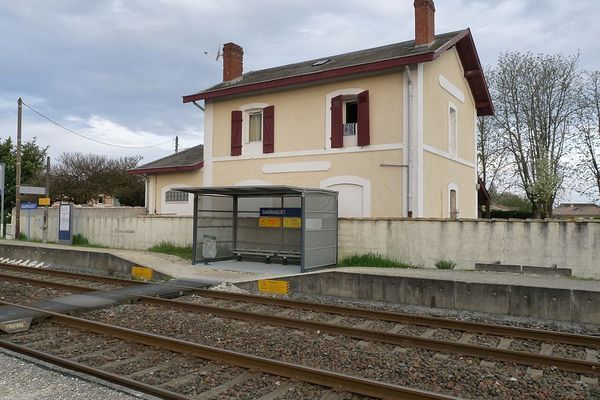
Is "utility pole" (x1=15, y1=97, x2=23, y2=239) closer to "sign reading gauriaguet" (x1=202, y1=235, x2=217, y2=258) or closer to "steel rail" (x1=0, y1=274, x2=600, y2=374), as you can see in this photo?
"sign reading gauriaguet" (x1=202, y1=235, x2=217, y2=258)

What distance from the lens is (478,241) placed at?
12.5 m

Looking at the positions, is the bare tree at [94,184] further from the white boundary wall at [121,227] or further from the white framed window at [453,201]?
the white framed window at [453,201]

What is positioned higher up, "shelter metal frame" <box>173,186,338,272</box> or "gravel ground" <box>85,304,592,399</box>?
"shelter metal frame" <box>173,186,338,272</box>

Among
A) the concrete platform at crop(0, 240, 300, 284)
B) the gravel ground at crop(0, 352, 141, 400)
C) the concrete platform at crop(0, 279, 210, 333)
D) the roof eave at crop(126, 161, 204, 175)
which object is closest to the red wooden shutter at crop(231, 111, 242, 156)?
the roof eave at crop(126, 161, 204, 175)

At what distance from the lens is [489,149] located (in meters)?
33.8

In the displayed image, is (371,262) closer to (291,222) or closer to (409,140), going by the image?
(291,222)

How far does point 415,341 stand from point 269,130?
41.0 feet

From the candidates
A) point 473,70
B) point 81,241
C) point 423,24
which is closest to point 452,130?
point 473,70

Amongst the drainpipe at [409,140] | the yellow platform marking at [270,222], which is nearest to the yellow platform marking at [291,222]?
the yellow platform marking at [270,222]

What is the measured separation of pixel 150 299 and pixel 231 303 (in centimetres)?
168

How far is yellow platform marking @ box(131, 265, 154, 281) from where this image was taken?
44.5 ft

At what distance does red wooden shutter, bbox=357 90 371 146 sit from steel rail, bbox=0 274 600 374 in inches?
343

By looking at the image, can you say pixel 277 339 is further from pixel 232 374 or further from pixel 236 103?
pixel 236 103

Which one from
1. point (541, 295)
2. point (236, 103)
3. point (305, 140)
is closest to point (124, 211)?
point (236, 103)
